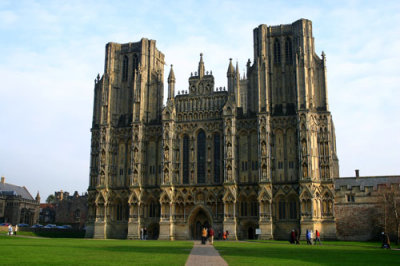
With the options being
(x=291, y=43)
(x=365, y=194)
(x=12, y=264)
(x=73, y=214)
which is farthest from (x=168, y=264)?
(x=73, y=214)

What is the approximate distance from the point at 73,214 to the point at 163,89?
1516 inches

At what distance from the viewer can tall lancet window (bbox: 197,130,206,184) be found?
5912 cm

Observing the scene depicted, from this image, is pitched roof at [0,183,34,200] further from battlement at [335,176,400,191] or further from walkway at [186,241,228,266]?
walkway at [186,241,228,266]

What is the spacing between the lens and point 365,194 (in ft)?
179

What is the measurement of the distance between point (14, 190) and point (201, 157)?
5546 cm

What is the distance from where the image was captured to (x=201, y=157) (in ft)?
197

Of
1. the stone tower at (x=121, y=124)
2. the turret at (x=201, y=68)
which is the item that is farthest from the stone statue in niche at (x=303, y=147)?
the stone tower at (x=121, y=124)

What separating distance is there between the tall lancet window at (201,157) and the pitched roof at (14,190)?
4994 cm

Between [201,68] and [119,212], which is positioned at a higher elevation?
[201,68]

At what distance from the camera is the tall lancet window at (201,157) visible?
59.1 metres

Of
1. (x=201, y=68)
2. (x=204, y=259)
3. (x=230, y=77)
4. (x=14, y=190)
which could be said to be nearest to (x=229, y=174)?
(x=230, y=77)

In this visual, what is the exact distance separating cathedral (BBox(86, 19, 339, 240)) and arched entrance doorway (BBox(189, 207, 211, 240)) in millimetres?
162

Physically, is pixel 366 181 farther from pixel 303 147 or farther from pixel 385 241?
pixel 385 241

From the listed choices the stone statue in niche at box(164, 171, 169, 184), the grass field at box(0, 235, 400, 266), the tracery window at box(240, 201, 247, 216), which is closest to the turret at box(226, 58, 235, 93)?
the stone statue in niche at box(164, 171, 169, 184)
